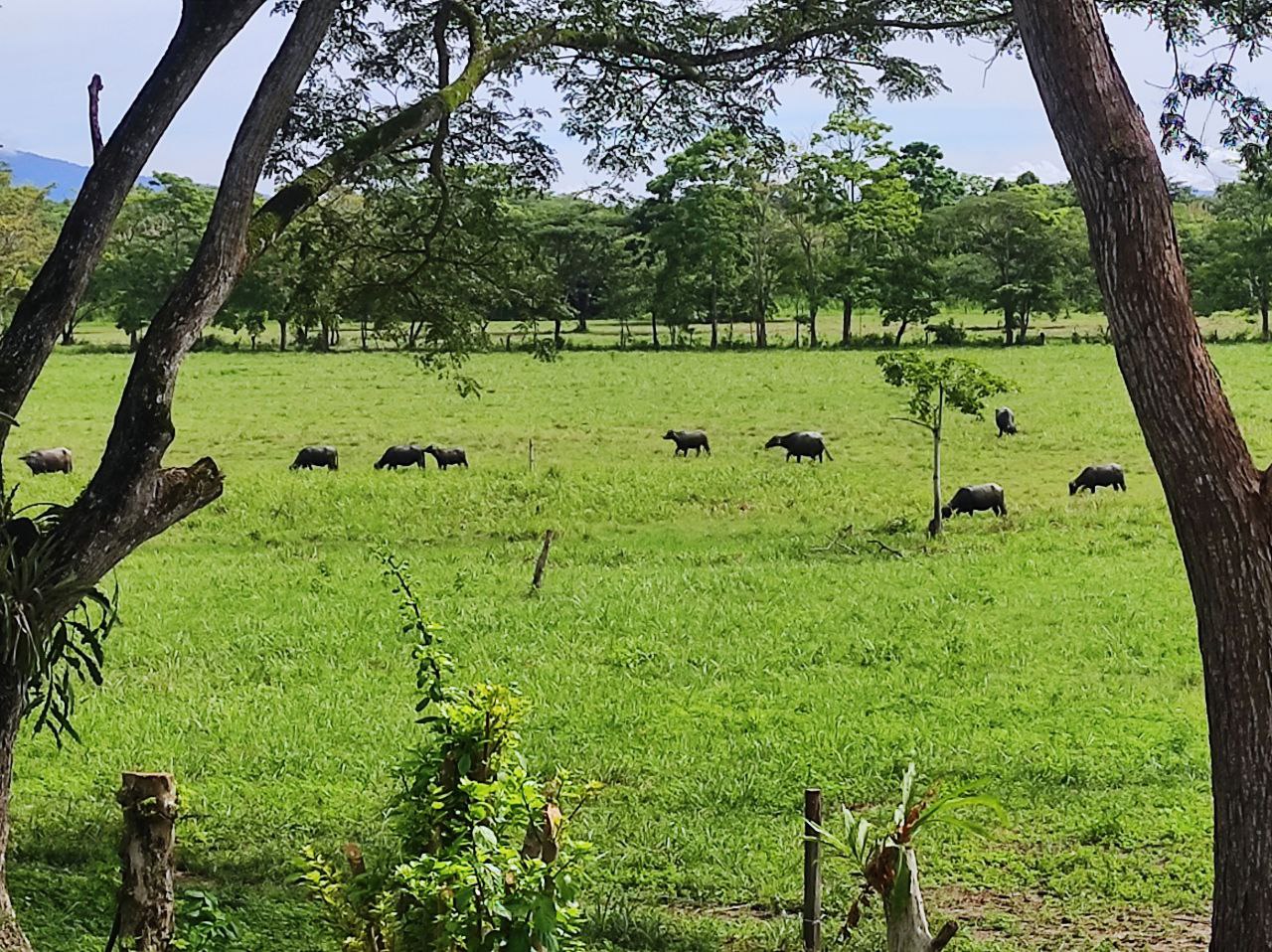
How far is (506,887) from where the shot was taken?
266 centimetres

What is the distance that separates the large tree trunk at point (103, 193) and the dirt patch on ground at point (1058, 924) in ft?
15.2

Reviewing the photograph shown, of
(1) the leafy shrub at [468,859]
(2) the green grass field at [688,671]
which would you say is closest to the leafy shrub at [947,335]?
(2) the green grass field at [688,671]

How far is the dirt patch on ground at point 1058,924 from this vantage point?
234 inches

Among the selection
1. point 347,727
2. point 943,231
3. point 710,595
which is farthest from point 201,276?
point 943,231

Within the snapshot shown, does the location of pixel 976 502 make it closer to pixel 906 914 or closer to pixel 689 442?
pixel 689 442

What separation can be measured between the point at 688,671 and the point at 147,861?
A: 25.2ft

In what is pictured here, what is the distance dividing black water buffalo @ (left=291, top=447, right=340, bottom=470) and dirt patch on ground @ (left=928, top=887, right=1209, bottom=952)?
17.5 metres

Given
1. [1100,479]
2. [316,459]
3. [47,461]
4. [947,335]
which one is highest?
[947,335]

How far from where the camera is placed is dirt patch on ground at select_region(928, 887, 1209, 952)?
19.5 feet

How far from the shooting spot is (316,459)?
22625mm

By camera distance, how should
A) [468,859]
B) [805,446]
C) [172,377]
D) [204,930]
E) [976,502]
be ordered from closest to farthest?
[468,859] < [204,930] < [172,377] < [976,502] < [805,446]

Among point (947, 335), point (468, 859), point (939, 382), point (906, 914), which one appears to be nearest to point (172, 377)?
point (468, 859)

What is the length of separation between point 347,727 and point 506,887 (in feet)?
23.1

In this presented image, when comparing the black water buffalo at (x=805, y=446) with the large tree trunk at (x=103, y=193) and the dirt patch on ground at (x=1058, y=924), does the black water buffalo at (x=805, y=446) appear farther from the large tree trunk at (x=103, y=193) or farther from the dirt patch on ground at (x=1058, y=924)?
the large tree trunk at (x=103, y=193)
